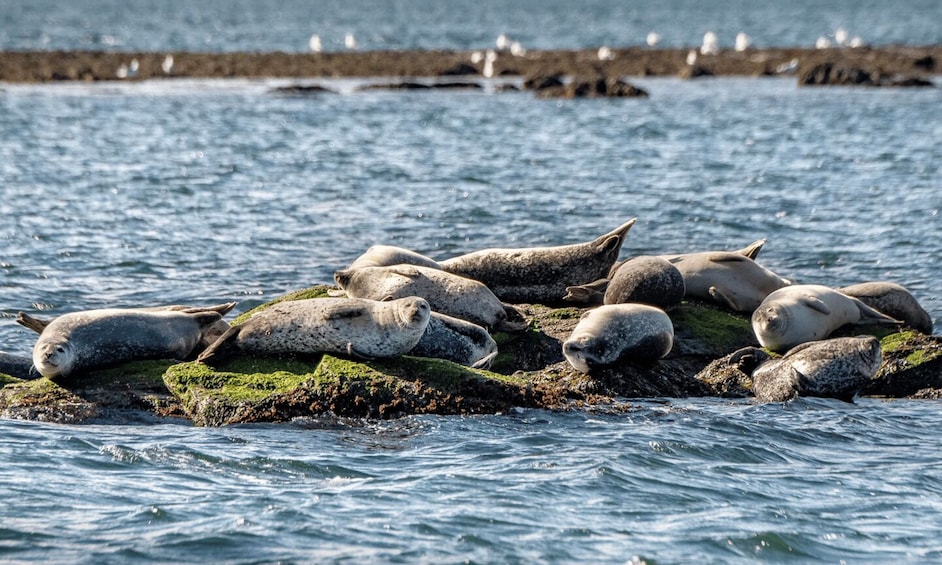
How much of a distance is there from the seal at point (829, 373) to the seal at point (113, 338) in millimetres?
4466

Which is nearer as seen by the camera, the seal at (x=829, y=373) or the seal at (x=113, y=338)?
the seal at (x=113, y=338)

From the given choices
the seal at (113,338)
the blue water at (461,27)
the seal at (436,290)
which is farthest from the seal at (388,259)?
the blue water at (461,27)

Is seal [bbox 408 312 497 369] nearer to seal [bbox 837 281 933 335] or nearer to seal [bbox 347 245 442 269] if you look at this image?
seal [bbox 347 245 442 269]

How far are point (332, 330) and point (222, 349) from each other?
0.87 meters

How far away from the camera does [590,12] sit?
127562 mm

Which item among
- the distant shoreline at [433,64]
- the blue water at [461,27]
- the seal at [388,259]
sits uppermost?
the blue water at [461,27]

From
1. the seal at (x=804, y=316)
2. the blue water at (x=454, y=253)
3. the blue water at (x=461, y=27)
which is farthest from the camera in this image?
the blue water at (x=461, y=27)

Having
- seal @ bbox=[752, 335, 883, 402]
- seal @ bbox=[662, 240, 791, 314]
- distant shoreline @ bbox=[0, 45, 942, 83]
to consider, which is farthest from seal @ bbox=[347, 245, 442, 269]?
distant shoreline @ bbox=[0, 45, 942, 83]

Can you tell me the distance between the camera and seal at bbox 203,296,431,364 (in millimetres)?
9695

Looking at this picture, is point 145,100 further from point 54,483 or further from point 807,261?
point 54,483

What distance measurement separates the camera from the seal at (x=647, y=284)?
1112 centimetres

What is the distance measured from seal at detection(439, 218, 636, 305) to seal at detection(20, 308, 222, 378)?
9.22ft

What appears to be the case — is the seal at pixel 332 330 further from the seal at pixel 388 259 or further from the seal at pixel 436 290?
the seal at pixel 388 259

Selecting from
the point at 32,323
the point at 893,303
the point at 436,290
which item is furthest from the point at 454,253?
the point at 32,323
